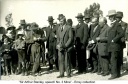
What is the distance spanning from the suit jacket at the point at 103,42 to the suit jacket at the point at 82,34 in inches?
13.7

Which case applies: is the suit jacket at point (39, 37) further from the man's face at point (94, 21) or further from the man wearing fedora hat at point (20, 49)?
the man's face at point (94, 21)

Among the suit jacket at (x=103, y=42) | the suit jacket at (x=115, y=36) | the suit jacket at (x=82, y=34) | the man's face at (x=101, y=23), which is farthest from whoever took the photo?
the suit jacket at (x=82, y=34)

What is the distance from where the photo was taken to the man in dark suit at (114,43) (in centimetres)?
586

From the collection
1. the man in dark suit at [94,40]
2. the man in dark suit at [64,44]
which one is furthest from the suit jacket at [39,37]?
the man in dark suit at [94,40]

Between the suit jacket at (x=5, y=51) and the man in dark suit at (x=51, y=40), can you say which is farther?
the man in dark suit at (x=51, y=40)

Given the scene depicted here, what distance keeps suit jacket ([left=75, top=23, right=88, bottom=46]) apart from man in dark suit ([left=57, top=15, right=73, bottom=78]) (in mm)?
401

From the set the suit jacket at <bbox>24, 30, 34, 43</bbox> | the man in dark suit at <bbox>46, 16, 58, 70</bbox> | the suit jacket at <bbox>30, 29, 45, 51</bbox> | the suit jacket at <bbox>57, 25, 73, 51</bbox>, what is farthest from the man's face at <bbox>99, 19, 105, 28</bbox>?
the suit jacket at <bbox>24, 30, 34, 43</bbox>

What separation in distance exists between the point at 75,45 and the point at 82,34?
27 centimetres

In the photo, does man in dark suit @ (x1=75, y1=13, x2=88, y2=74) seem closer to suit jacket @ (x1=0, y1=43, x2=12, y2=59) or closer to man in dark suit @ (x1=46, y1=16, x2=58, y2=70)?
man in dark suit @ (x1=46, y1=16, x2=58, y2=70)

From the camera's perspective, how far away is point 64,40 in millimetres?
6266

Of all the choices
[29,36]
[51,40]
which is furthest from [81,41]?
[29,36]

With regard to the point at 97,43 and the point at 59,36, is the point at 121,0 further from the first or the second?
the point at 59,36

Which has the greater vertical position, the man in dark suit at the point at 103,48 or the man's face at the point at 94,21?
the man's face at the point at 94,21

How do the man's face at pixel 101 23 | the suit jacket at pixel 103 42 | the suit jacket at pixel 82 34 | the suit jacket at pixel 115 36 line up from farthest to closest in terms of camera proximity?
the suit jacket at pixel 82 34
the man's face at pixel 101 23
the suit jacket at pixel 103 42
the suit jacket at pixel 115 36
